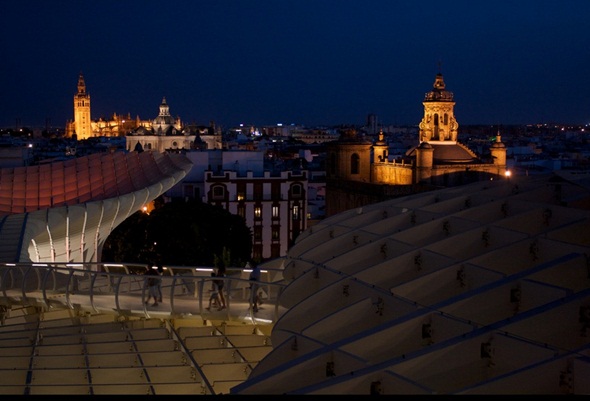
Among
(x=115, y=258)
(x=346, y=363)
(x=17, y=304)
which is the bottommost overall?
(x=115, y=258)

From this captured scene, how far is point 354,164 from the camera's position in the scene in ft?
193

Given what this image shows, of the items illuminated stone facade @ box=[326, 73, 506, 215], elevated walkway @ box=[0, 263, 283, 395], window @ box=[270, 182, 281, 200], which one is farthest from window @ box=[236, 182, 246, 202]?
elevated walkway @ box=[0, 263, 283, 395]

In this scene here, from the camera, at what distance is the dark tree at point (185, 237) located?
31.1 m

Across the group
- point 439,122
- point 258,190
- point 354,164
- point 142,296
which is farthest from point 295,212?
point 142,296

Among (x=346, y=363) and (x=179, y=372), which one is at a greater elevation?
(x=346, y=363)

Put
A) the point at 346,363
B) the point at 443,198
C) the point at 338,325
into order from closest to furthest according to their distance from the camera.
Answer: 1. the point at 346,363
2. the point at 338,325
3. the point at 443,198

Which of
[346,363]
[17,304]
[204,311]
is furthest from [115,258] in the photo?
[346,363]

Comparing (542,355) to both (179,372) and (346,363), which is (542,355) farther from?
(179,372)

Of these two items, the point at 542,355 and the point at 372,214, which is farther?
the point at 372,214

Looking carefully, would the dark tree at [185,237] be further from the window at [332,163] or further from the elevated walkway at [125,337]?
the window at [332,163]

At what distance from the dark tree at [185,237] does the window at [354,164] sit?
83.2 feet

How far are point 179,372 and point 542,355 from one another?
456 centimetres

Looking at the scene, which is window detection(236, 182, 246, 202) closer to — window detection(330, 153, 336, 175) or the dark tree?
the dark tree

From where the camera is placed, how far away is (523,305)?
312 inches
